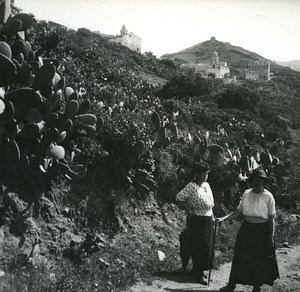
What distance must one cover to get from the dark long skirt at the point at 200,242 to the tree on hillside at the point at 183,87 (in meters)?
13.0

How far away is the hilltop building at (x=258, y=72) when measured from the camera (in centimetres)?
7554

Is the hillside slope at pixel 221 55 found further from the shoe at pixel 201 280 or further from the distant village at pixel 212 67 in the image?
the shoe at pixel 201 280

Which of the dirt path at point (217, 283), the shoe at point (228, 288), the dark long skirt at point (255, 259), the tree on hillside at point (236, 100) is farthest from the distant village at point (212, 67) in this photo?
the shoe at point (228, 288)

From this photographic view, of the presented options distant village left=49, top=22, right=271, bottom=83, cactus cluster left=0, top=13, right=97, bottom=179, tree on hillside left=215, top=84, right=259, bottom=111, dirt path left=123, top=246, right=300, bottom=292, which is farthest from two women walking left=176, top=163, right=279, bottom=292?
distant village left=49, top=22, right=271, bottom=83

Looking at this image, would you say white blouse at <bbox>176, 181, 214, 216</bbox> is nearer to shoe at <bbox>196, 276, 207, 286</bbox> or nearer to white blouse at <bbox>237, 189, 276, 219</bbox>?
white blouse at <bbox>237, 189, 276, 219</bbox>

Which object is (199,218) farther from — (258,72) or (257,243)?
(258,72)

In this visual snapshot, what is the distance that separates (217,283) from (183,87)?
14.6 metres

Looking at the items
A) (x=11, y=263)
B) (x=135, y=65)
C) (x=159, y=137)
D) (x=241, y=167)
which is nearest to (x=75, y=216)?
(x=11, y=263)

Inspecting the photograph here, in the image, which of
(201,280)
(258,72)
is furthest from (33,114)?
(258,72)

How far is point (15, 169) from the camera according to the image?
607 centimetres

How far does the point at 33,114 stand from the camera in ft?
19.3

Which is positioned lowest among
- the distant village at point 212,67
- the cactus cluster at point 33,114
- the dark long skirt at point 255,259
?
the dark long skirt at point 255,259

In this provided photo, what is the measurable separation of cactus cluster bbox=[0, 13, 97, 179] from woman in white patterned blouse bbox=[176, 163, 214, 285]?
1803mm

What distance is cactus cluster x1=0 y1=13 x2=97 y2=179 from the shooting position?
577 centimetres
